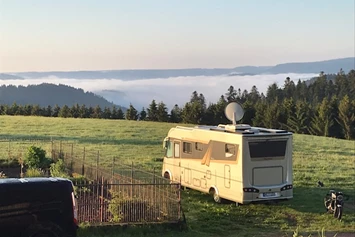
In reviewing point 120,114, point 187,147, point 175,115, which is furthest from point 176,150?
point 120,114

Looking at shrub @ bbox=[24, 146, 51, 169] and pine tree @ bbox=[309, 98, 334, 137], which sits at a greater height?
shrub @ bbox=[24, 146, 51, 169]

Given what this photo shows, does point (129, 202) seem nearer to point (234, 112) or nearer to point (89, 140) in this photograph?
point (234, 112)

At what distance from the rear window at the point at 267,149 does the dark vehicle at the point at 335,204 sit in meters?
1.85

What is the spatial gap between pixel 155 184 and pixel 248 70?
133 meters

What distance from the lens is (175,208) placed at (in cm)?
1298

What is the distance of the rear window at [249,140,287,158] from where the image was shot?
50.5 ft

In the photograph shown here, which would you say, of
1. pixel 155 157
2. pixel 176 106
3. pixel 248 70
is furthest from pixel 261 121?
pixel 248 70

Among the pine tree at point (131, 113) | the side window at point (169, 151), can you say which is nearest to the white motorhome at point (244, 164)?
the side window at point (169, 151)

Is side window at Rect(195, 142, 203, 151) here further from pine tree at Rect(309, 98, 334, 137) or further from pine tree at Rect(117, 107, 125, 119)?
pine tree at Rect(309, 98, 334, 137)

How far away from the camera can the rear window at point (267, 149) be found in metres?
15.4

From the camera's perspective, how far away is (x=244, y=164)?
15.2 meters

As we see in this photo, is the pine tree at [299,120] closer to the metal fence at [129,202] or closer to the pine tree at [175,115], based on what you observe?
the pine tree at [175,115]

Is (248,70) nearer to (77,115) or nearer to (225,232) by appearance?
(77,115)

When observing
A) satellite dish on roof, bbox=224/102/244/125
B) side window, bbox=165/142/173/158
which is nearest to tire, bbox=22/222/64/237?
satellite dish on roof, bbox=224/102/244/125
